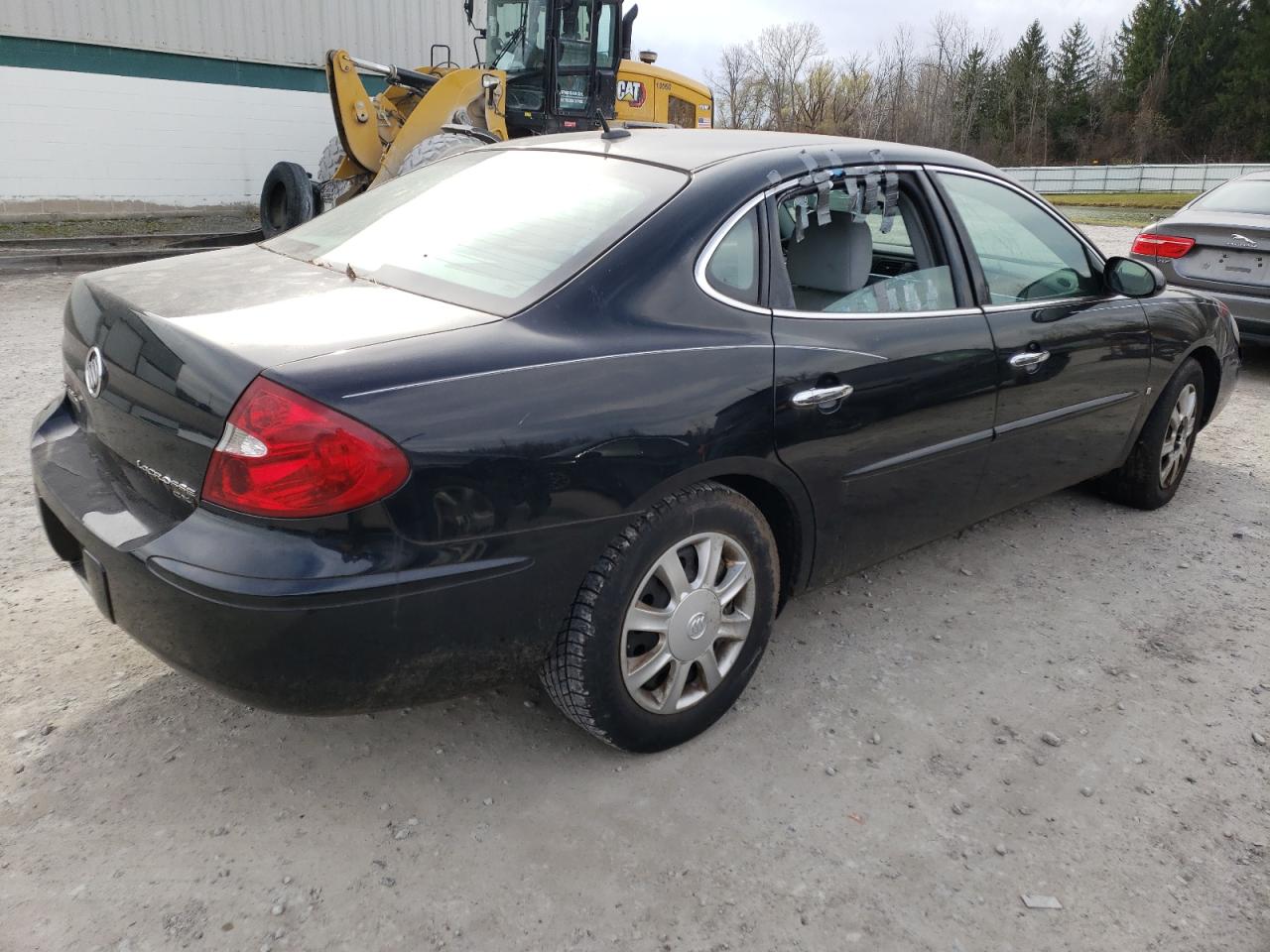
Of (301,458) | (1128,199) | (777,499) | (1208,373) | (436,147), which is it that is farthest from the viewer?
(1128,199)

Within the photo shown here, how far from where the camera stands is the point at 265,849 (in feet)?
7.55

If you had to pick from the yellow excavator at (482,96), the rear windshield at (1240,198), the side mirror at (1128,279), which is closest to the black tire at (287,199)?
the yellow excavator at (482,96)

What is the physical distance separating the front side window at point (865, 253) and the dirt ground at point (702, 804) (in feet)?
3.71

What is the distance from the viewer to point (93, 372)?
2488mm

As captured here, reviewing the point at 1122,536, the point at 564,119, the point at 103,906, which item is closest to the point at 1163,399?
the point at 1122,536

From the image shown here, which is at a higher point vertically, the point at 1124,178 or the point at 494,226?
the point at 1124,178

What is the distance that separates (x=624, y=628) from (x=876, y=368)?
1109 mm

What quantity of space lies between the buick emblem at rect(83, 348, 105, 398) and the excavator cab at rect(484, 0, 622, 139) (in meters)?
9.24

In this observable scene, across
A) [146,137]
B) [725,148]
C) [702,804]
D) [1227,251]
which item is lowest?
[702,804]

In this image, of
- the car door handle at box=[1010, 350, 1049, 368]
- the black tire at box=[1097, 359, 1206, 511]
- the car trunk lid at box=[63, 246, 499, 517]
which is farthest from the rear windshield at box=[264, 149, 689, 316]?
the black tire at box=[1097, 359, 1206, 511]

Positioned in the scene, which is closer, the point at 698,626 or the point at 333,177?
the point at 698,626

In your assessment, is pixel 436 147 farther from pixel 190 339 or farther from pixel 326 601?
pixel 326 601

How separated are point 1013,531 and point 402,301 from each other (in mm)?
3004

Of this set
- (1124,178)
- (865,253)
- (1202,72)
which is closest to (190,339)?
(865,253)
